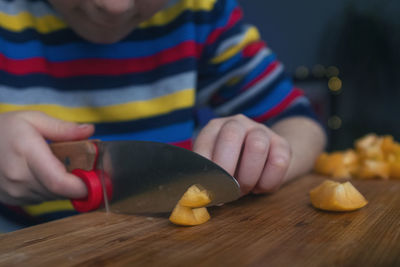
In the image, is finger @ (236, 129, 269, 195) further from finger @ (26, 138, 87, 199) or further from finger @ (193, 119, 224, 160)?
finger @ (26, 138, 87, 199)

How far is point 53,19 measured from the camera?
86 cm

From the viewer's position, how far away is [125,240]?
1.54 ft

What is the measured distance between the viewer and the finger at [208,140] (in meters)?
0.58

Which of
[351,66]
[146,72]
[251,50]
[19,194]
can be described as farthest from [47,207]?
[351,66]

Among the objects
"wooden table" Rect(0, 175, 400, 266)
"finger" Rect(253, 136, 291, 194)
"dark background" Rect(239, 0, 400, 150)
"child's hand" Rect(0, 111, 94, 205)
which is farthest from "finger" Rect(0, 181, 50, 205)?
"dark background" Rect(239, 0, 400, 150)

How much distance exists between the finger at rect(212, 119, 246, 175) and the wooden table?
70mm

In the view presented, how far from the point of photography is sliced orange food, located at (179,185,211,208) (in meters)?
0.50

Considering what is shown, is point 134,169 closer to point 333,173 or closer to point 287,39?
point 333,173

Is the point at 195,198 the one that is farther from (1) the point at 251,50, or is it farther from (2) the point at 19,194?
(1) the point at 251,50

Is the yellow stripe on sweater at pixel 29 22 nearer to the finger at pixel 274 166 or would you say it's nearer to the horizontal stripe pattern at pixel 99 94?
the horizontal stripe pattern at pixel 99 94

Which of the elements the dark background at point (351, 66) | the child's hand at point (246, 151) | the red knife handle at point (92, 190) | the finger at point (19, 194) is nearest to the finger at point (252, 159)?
the child's hand at point (246, 151)

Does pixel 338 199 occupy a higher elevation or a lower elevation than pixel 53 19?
lower

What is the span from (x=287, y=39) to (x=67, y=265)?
8.58 ft

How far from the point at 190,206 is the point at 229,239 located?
77 mm
